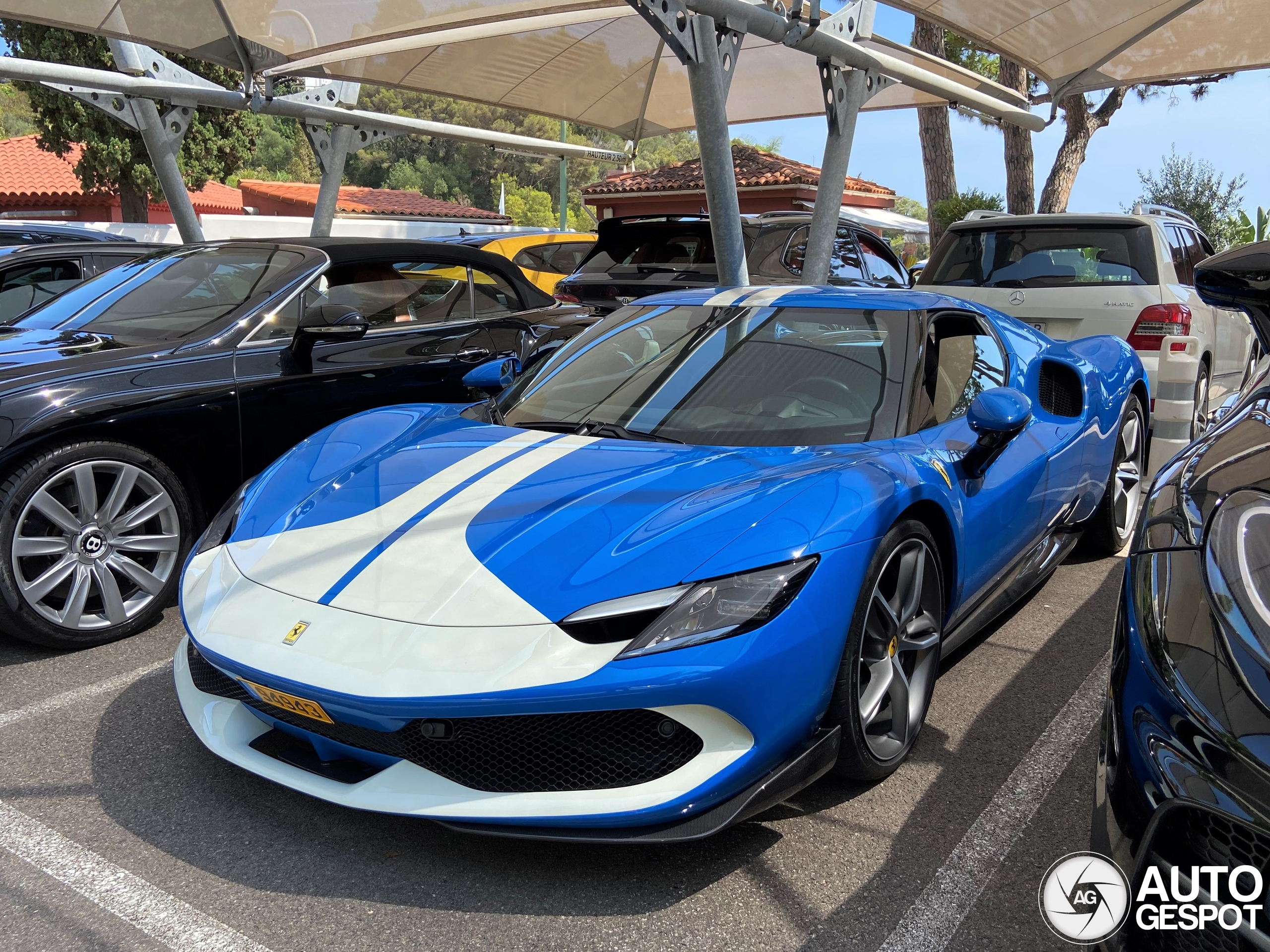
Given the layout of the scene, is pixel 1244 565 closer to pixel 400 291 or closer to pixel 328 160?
pixel 400 291

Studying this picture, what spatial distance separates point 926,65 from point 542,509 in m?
9.38

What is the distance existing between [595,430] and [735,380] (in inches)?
19.7

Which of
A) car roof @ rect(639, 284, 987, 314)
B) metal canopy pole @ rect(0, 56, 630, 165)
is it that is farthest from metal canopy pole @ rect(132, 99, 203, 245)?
car roof @ rect(639, 284, 987, 314)

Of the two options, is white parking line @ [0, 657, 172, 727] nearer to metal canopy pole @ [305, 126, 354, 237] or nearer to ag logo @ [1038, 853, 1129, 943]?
ag logo @ [1038, 853, 1129, 943]

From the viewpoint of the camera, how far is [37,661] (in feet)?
12.0

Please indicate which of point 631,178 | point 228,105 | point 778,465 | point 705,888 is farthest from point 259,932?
point 631,178

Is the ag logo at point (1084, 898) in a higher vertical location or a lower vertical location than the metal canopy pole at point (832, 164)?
lower

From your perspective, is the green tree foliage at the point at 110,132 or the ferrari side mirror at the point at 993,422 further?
the green tree foliage at the point at 110,132

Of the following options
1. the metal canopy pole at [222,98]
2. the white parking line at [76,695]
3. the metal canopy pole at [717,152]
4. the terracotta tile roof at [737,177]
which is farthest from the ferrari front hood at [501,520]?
the terracotta tile roof at [737,177]

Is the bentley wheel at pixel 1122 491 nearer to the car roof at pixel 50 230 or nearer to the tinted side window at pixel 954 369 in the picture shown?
the tinted side window at pixel 954 369

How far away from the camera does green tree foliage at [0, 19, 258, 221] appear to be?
19.7 meters

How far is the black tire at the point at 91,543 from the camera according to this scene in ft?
11.6

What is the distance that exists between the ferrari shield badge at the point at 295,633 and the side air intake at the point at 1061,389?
300 centimetres

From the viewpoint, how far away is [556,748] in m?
2.20
